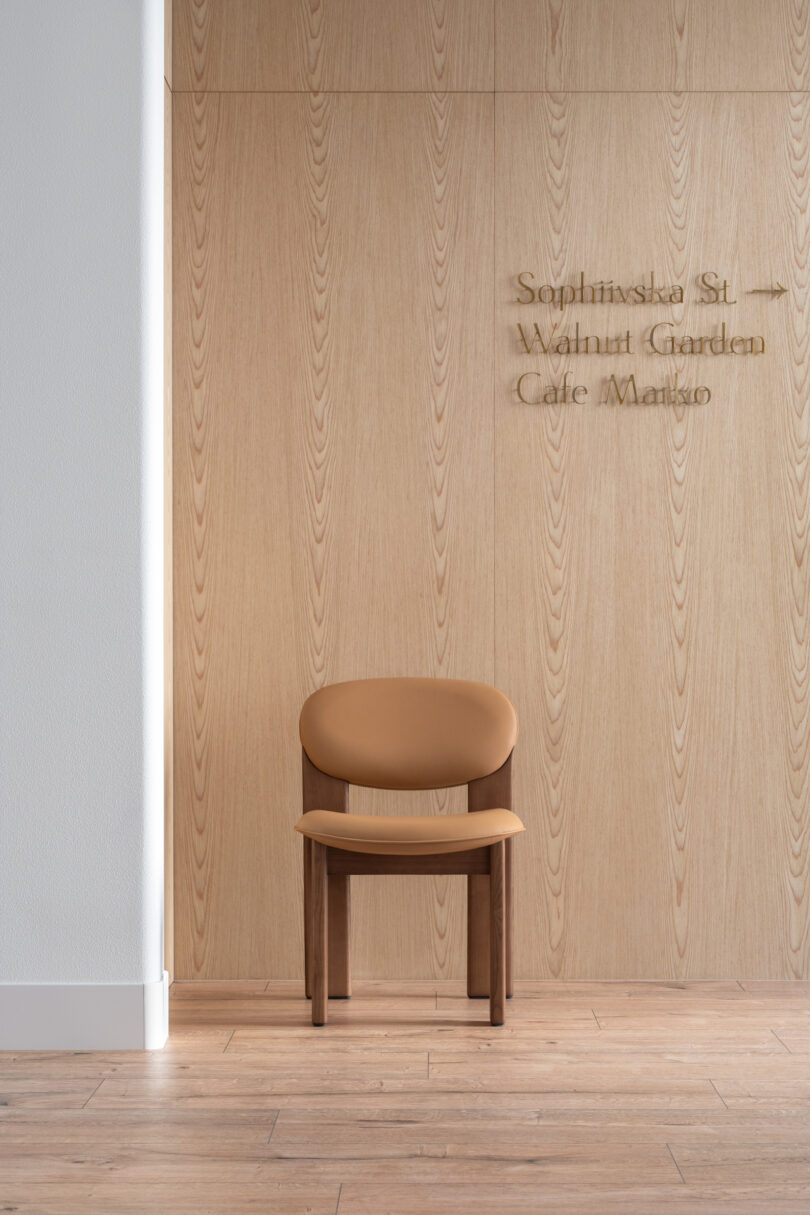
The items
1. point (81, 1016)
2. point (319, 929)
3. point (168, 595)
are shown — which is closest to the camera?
point (81, 1016)

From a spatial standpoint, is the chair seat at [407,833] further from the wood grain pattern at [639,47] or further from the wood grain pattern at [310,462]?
the wood grain pattern at [639,47]

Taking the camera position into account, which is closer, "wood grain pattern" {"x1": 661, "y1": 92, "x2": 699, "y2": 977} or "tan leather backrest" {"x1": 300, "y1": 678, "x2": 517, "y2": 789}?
"tan leather backrest" {"x1": 300, "y1": 678, "x2": 517, "y2": 789}

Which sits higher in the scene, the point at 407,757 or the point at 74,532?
the point at 74,532

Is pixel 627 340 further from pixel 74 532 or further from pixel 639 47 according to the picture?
pixel 74 532

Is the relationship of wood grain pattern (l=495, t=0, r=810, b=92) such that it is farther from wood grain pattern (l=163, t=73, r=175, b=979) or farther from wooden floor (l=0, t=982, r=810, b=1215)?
wooden floor (l=0, t=982, r=810, b=1215)

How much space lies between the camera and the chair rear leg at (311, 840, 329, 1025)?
8.41 ft

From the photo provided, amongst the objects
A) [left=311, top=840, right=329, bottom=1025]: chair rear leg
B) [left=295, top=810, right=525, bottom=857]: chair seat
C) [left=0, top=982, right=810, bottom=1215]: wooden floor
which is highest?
[left=295, top=810, right=525, bottom=857]: chair seat

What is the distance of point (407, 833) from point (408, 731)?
37cm

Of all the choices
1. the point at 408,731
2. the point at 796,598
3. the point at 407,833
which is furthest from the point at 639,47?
the point at 407,833

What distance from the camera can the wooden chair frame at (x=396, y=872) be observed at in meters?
2.55

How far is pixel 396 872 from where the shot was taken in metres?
2.57

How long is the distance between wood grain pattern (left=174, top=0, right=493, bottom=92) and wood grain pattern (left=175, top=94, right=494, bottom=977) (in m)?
0.06

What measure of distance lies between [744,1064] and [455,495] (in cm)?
157

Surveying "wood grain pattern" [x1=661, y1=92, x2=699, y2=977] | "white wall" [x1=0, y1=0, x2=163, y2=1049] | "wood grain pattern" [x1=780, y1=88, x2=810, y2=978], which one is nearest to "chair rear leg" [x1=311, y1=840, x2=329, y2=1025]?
"white wall" [x1=0, y1=0, x2=163, y2=1049]
